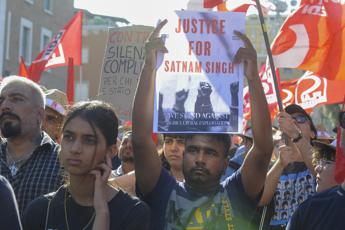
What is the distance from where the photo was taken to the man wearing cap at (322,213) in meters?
3.40

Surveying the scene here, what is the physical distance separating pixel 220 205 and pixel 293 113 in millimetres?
2103

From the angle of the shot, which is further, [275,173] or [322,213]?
[275,173]

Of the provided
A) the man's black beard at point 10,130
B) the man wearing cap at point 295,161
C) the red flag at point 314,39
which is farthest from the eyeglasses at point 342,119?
the red flag at point 314,39

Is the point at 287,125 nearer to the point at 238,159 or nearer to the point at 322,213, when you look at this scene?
the point at 238,159

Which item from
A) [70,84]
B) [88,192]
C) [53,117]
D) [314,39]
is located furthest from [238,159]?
[88,192]

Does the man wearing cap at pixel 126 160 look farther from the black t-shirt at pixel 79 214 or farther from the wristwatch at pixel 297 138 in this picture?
the black t-shirt at pixel 79 214

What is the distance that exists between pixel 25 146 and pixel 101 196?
154 centimetres

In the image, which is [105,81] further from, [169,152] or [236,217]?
[236,217]

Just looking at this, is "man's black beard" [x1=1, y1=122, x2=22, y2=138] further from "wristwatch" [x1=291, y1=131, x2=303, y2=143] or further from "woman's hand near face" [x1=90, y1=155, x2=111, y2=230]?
"wristwatch" [x1=291, y1=131, x2=303, y2=143]

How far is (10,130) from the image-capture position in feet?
16.4

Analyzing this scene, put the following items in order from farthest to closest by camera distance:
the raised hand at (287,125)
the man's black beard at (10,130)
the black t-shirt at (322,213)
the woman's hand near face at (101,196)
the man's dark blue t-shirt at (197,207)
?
the raised hand at (287,125) → the man's black beard at (10,130) → the man's dark blue t-shirt at (197,207) → the woman's hand near face at (101,196) → the black t-shirt at (322,213)

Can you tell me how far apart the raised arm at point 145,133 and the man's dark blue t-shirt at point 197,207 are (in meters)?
0.06

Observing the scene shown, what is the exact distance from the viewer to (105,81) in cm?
716

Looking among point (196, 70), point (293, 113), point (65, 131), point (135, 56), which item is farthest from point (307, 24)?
point (65, 131)
